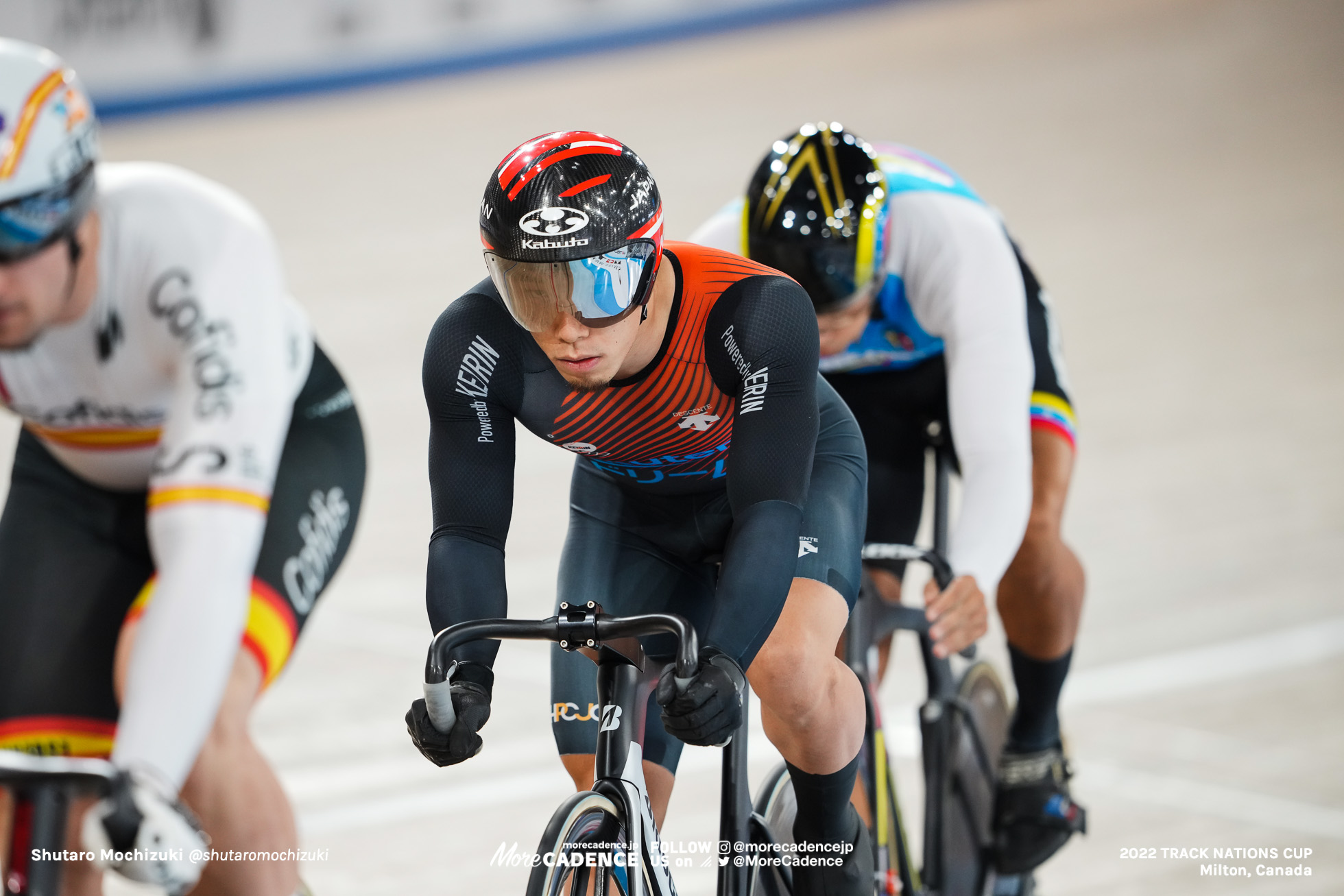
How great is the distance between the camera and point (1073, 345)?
816cm

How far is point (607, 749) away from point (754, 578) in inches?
12.6

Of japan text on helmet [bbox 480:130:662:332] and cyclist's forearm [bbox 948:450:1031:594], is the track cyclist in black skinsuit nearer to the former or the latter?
Result: japan text on helmet [bbox 480:130:662:332]

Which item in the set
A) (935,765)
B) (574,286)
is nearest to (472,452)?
(574,286)

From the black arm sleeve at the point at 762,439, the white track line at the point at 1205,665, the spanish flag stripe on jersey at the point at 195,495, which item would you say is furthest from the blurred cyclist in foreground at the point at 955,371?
the spanish flag stripe on jersey at the point at 195,495

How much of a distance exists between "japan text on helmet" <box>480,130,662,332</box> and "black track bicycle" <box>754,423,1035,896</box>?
0.94 metres

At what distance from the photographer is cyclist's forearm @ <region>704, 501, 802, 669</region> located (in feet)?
6.88

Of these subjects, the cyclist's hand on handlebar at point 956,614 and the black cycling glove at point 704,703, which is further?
the cyclist's hand on handlebar at point 956,614

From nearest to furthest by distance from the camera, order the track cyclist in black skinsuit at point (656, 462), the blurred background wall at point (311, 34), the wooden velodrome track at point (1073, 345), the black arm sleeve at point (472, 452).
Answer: the track cyclist in black skinsuit at point (656, 462) → the black arm sleeve at point (472, 452) → the wooden velodrome track at point (1073, 345) → the blurred background wall at point (311, 34)

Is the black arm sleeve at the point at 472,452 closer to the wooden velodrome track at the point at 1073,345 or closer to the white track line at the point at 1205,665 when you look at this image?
the wooden velodrome track at the point at 1073,345

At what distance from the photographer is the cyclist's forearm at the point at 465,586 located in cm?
222

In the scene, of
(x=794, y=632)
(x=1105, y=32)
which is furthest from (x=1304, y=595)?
(x=1105, y=32)

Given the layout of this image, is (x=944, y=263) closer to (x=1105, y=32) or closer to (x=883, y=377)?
(x=883, y=377)

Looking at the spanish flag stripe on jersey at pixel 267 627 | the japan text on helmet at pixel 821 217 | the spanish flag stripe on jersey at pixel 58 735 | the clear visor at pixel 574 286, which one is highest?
the japan text on helmet at pixel 821 217

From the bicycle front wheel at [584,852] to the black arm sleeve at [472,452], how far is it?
0.29 m
